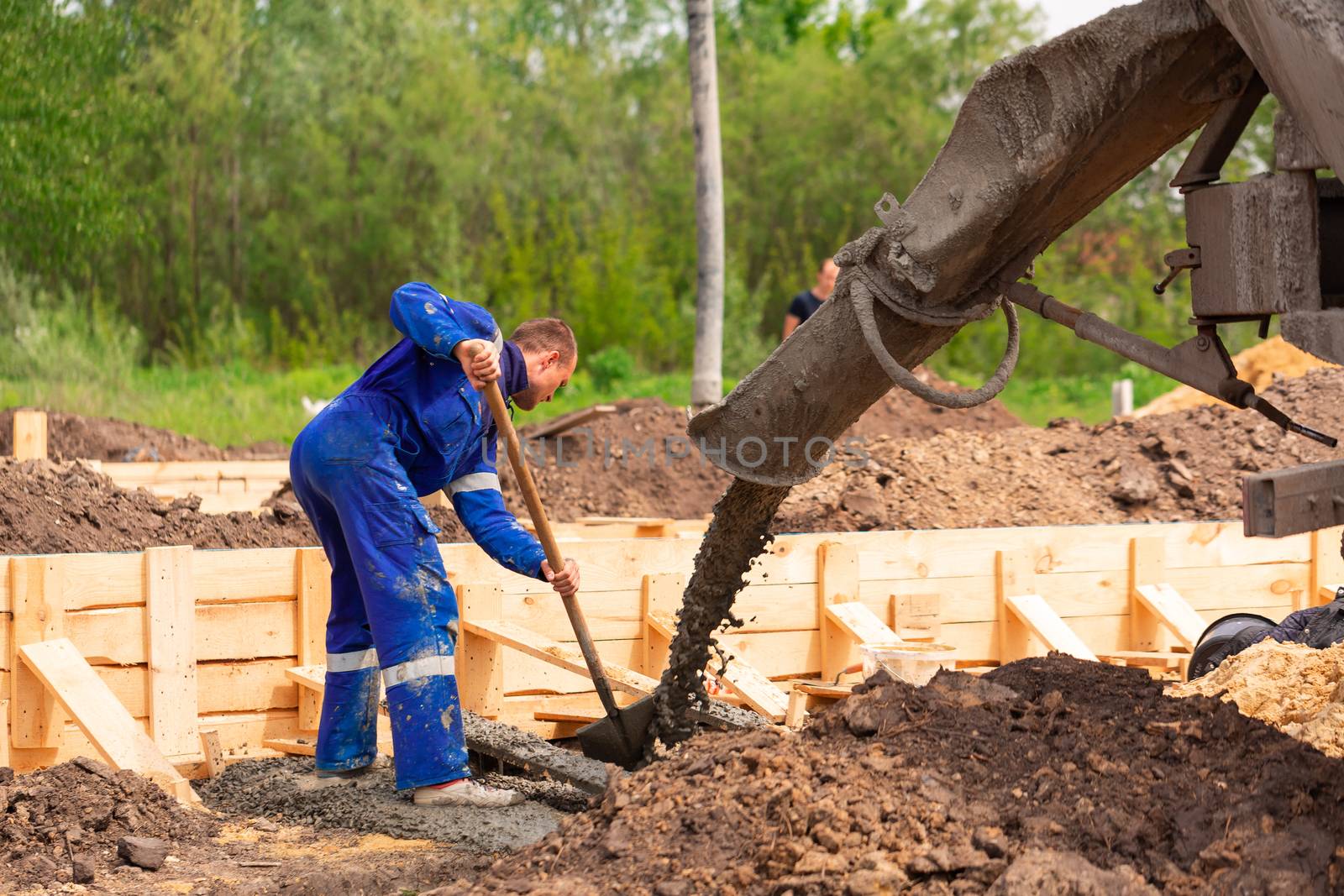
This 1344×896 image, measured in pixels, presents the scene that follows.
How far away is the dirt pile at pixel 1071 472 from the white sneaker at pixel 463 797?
352cm

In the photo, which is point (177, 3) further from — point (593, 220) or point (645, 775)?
point (645, 775)

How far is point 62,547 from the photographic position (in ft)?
19.7

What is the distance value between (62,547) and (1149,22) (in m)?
4.99

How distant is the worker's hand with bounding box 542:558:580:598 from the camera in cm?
434

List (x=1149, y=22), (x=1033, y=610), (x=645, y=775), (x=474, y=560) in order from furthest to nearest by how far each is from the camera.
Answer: (x=1033, y=610) < (x=474, y=560) < (x=645, y=775) < (x=1149, y=22)

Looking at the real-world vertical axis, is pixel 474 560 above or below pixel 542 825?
above

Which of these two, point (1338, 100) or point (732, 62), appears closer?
point (1338, 100)

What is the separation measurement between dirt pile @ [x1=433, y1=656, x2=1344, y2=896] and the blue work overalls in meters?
1.13

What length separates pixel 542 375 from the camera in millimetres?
4539

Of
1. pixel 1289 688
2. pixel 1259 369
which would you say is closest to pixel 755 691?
pixel 1289 688

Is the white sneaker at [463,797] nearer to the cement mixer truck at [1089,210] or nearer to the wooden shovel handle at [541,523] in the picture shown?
the wooden shovel handle at [541,523]

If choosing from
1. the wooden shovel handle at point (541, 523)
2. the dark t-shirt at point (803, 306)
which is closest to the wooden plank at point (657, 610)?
the wooden shovel handle at point (541, 523)

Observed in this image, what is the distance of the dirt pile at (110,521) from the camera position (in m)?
6.09

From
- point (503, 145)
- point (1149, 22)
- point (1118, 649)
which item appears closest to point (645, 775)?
point (1149, 22)
